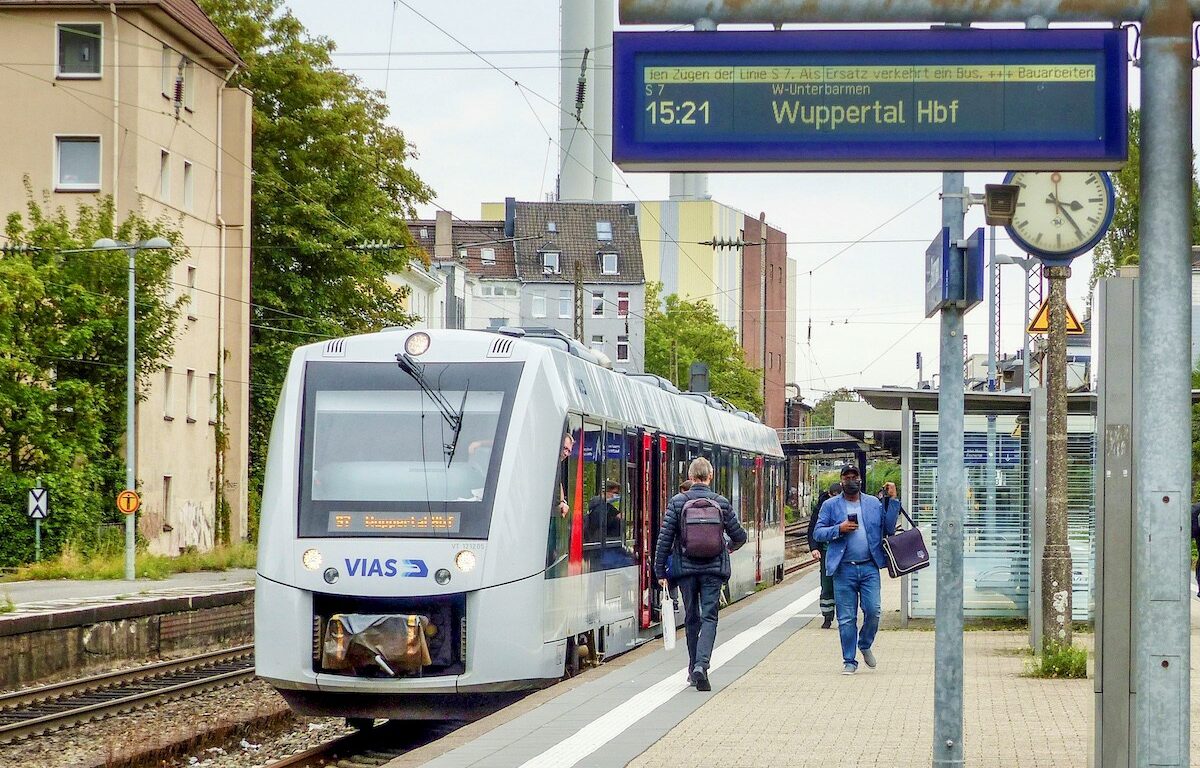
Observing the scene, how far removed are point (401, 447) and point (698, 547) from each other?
2.35 meters

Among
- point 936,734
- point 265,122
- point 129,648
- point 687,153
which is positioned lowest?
point 129,648

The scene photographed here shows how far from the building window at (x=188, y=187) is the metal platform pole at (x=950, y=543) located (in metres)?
38.8

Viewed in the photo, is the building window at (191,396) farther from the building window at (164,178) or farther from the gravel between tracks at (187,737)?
the gravel between tracks at (187,737)

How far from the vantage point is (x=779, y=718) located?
11.7 meters

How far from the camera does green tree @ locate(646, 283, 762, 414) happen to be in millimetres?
88375

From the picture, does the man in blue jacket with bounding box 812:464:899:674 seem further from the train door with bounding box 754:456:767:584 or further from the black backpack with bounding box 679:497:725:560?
the train door with bounding box 754:456:767:584

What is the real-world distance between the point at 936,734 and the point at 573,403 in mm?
7093

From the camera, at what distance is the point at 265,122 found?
49.1 m

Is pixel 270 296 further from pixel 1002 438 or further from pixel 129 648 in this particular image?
pixel 1002 438

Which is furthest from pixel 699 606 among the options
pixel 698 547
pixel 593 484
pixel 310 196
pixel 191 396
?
pixel 310 196

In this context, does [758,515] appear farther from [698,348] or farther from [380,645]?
[698,348]

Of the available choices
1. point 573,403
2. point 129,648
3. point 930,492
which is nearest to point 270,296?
point 129,648

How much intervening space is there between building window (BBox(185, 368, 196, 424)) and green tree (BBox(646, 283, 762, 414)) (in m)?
→ 43.1

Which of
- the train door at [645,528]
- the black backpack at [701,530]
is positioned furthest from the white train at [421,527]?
the train door at [645,528]
